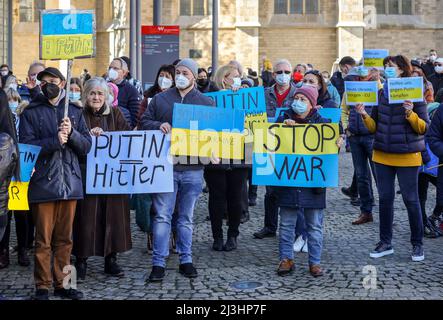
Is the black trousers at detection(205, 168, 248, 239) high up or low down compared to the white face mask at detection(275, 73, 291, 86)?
down

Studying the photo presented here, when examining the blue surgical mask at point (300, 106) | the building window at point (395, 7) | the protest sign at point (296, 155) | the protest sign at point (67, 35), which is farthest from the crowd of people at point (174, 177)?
the building window at point (395, 7)

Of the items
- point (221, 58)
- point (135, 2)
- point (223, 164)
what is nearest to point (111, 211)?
point (223, 164)

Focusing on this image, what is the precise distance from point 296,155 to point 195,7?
27.1m

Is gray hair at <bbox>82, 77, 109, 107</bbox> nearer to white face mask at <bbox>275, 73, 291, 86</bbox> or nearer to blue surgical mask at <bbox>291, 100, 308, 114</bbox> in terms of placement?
blue surgical mask at <bbox>291, 100, 308, 114</bbox>

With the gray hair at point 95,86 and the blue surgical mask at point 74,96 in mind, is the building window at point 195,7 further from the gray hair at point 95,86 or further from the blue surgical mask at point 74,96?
the gray hair at point 95,86

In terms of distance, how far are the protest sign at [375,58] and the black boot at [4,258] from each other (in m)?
4.48

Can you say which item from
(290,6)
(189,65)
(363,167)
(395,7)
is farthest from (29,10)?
(189,65)

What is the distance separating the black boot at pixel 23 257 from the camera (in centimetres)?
731

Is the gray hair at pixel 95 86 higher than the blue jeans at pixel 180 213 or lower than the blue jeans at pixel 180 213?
higher

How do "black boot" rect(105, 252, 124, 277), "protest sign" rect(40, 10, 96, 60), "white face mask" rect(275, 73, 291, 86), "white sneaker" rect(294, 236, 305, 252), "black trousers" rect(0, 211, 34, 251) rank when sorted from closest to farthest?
"protest sign" rect(40, 10, 96, 60)
"black boot" rect(105, 252, 124, 277)
"black trousers" rect(0, 211, 34, 251)
"white sneaker" rect(294, 236, 305, 252)
"white face mask" rect(275, 73, 291, 86)

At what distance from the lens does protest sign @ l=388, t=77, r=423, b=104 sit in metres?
7.23

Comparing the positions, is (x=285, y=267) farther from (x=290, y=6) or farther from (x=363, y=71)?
(x=290, y=6)

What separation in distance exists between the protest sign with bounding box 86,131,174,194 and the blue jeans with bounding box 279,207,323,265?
1.20 meters

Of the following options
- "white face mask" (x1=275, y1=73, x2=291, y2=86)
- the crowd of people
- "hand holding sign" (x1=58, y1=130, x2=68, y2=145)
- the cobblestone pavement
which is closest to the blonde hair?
the crowd of people
